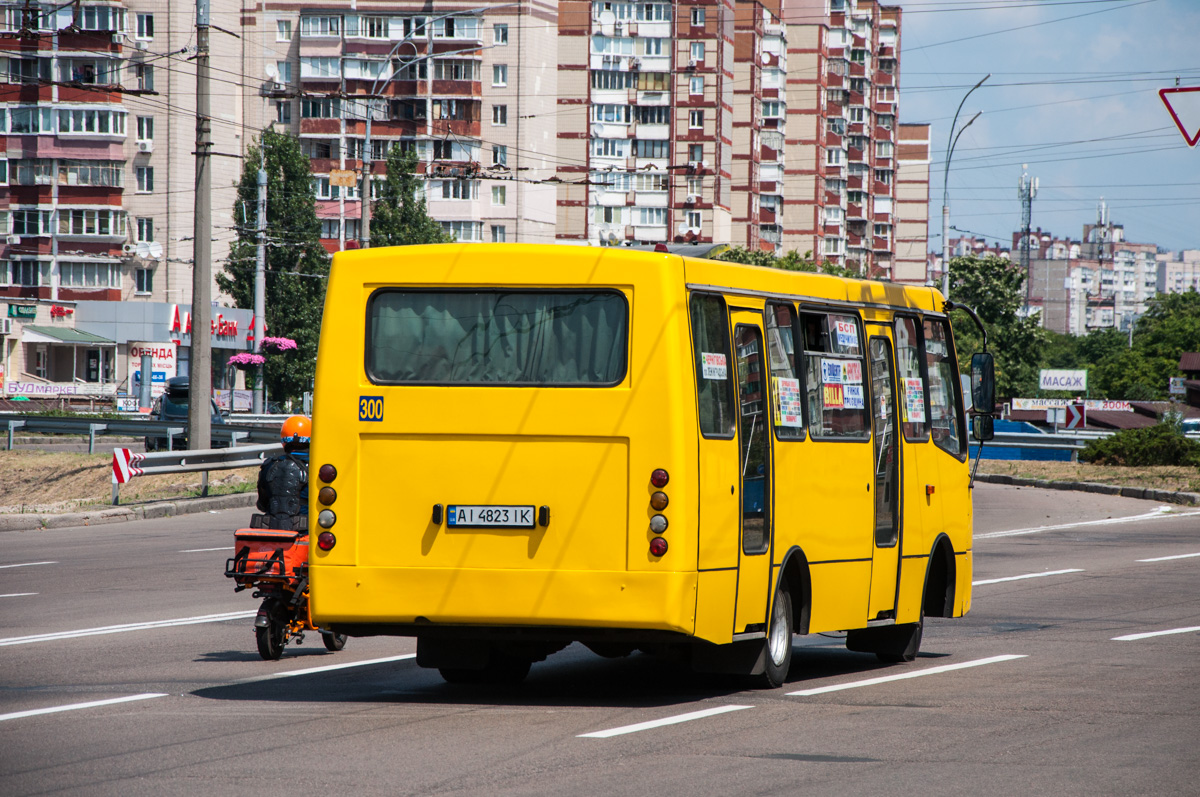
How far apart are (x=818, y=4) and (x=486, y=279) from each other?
13639 cm

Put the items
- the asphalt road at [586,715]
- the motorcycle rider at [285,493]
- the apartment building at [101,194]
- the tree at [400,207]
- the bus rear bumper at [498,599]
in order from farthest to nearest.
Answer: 1. the apartment building at [101,194]
2. the tree at [400,207]
3. the motorcycle rider at [285,493]
4. the bus rear bumper at [498,599]
5. the asphalt road at [586,715]

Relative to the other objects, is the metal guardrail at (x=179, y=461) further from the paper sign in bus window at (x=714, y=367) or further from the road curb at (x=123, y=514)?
the paper sign in bus window at (x=714, y=367)

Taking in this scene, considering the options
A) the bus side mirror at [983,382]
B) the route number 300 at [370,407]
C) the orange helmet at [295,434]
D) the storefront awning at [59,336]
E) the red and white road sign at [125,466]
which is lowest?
the red and white road sign at [125,466]

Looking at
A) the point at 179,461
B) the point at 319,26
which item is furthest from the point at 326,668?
the point at 319,26

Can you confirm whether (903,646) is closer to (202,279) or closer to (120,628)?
(120,628)

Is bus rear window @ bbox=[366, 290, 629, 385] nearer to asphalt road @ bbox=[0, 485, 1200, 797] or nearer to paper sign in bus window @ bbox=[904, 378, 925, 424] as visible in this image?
asphalt road @ bbox=[0, 485, 1200, 797]

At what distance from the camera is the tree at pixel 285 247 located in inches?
3004

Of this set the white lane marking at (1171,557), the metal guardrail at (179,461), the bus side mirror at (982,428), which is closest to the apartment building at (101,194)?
the metal guardrail at (179,461)

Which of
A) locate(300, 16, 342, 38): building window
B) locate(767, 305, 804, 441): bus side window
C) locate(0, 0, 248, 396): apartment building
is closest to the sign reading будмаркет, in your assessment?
locate(0, 0, 248, 396): apartment building

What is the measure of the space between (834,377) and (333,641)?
412cm

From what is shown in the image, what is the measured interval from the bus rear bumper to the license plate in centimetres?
25

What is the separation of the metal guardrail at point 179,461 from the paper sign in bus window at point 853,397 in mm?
15700

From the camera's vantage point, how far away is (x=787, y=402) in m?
10.4

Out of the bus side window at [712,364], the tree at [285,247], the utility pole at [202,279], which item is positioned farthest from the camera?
the tree at [285,247]
